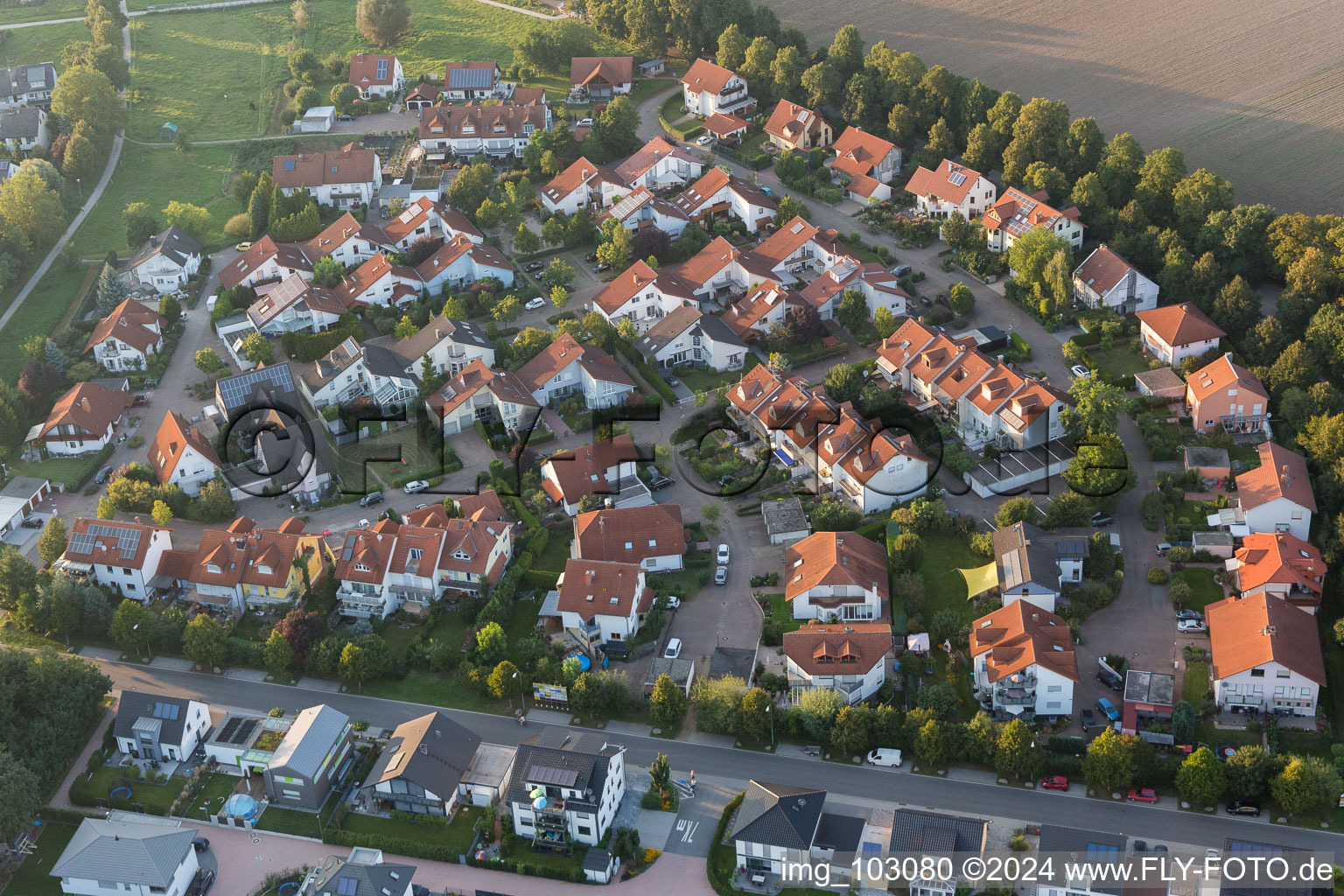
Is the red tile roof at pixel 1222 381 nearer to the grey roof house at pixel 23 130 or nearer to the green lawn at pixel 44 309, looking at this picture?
the green lawn at pixel 44 309

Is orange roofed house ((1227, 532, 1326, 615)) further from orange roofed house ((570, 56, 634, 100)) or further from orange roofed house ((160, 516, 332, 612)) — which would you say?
orange roofed house ((570, 56, 634, 100))

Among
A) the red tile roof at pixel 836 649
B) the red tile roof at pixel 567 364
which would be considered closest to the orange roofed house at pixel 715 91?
the red tile roof at pixel 567 364

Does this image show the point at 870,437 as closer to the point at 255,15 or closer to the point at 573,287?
the point at 573,287

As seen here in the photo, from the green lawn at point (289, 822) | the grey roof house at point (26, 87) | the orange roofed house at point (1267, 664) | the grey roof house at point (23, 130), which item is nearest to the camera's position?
the green lawn at point (289, 822)

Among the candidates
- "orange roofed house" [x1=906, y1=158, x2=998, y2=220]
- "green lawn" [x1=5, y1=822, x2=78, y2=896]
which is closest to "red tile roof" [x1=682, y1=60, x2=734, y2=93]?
"orange roofed house" [x1=906, y1=158, x2=998, y2=220]

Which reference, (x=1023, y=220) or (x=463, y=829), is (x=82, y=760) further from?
(x=1023, y=220)

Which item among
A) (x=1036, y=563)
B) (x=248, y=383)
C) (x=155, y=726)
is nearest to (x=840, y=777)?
(x=1036, y=563)

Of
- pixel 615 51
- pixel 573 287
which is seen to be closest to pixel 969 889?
pixel 573 287
